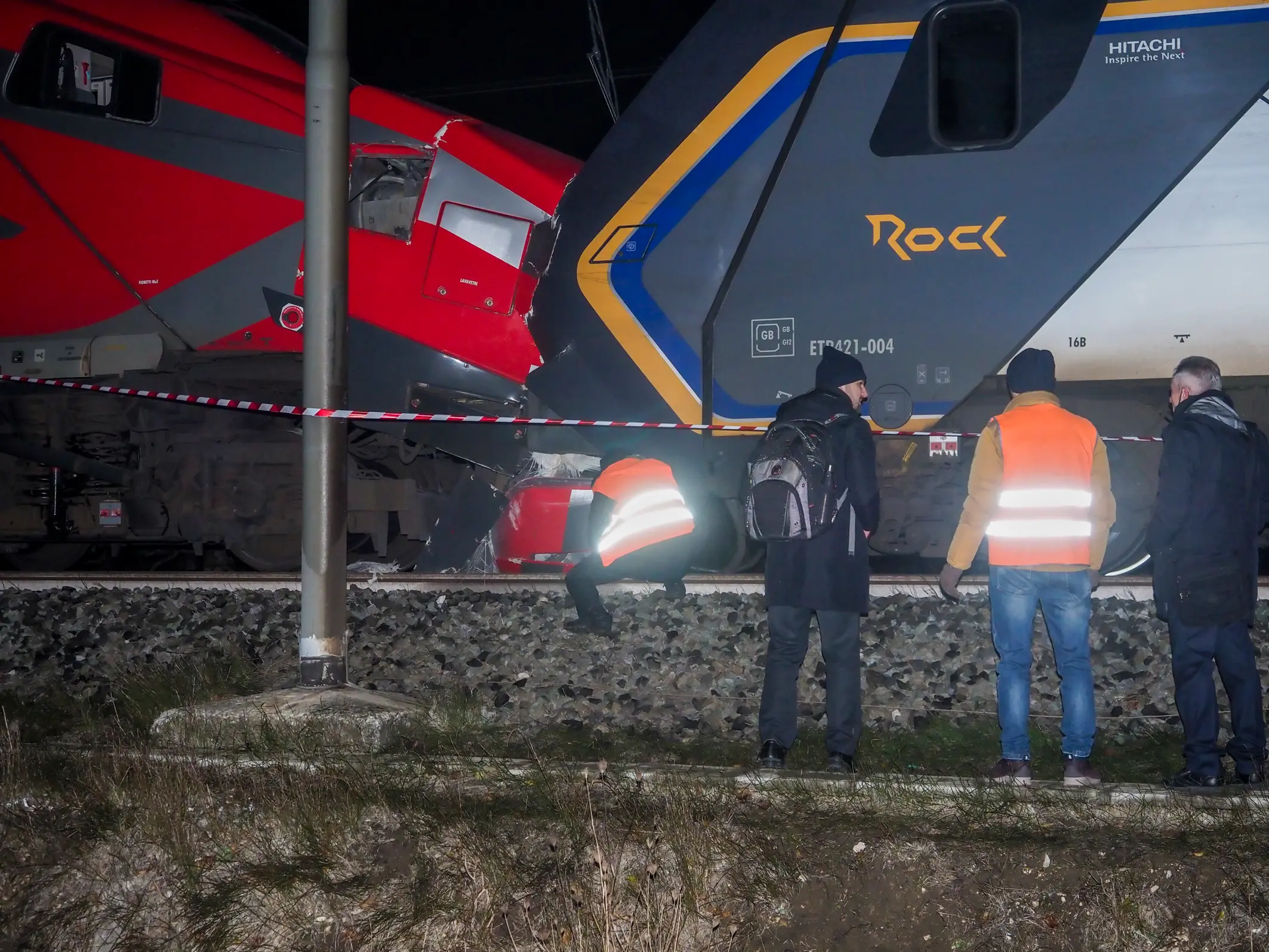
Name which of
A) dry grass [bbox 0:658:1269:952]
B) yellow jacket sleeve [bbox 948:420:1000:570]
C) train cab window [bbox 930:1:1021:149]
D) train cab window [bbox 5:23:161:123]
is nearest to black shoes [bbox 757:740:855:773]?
dry grass [bbox 0:658:1269:952]

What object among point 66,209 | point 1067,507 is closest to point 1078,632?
point 1067,507

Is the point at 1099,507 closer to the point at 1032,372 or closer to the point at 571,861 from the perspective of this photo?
the point at 1032,372

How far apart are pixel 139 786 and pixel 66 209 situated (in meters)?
5.32

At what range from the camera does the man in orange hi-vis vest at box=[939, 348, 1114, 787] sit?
4.40 meters

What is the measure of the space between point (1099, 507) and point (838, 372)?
1.16 meters

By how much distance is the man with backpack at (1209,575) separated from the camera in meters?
4.29

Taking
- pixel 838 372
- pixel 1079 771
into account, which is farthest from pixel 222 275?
pixel 1079 771

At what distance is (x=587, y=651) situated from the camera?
581cm

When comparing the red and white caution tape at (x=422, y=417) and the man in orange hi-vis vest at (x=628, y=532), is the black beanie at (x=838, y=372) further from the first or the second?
the red and white caution tape at (x=422, y=417)

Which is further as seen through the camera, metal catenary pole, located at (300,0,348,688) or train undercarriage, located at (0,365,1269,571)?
train undercarriage, located at (0,365,1269,571)

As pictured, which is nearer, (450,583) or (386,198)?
(450,583)

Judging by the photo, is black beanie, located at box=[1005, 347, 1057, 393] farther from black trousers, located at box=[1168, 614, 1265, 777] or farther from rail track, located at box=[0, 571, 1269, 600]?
rail track, located at box=[0, 571, 1269, 600]

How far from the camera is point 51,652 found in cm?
634

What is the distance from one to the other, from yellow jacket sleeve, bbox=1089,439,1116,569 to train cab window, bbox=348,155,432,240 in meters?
4.74
